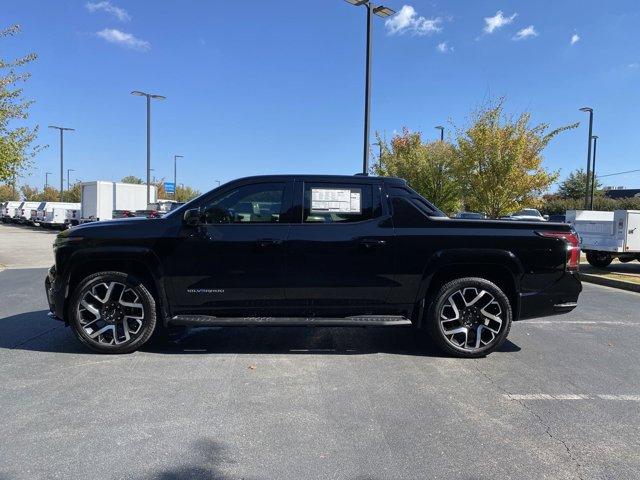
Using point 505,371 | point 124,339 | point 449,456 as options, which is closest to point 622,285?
point 505,371

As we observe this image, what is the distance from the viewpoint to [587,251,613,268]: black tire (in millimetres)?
13750

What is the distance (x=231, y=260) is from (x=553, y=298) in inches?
133

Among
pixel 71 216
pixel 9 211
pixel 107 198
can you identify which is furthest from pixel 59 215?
pixel 9 211

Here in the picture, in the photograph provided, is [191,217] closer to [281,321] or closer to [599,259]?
[281,321]

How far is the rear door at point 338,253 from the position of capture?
5105 millimetres

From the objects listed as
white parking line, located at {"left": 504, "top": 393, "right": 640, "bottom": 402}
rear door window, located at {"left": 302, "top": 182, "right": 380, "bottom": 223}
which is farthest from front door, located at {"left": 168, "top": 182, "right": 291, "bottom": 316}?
white parking line, located at {"left": 504, "top": 393, "right": 640, "bottom": 402}

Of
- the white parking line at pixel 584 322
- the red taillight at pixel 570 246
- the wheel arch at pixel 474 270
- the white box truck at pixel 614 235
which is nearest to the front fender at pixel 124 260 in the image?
the wheel arch at pixel 474 270

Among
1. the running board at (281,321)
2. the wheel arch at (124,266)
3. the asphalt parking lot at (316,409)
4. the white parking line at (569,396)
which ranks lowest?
the asphalt parking lot at (316,409)

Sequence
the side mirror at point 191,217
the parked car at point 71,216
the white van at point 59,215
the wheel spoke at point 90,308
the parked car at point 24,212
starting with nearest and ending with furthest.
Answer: the side mirror at point 191,217 < the wheel spoke at point 90,308 < the parked car at point 71,216 < the white van at point 59,215 < the parked car at point 24,212

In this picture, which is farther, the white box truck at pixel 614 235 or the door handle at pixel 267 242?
the white box truck at pixel 614 235

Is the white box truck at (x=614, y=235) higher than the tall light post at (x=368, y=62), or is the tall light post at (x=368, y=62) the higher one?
the tall light post at (x=368, y=62)

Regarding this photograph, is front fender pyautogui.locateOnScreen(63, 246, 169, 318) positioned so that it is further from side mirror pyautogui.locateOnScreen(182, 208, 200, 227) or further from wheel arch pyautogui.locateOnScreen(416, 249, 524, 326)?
wheel arch pyautogui.locateOnScreen(416, 249, 524, 326)

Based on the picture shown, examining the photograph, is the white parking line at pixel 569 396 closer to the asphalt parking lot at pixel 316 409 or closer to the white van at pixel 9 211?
the asphalt parking lot at pixel 316 409

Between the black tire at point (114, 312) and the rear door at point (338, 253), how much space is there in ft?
4.87
